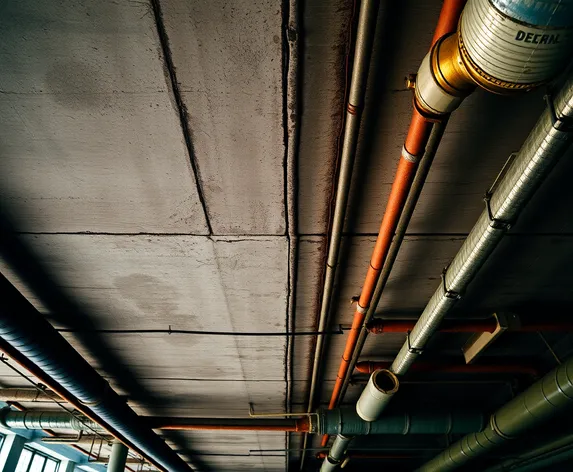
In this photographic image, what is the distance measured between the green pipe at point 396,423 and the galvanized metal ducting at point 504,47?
370cm

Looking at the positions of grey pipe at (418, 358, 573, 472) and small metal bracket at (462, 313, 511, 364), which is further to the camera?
small metal bracket at (462, 313, 511, 364)

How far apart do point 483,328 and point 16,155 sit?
126 inches

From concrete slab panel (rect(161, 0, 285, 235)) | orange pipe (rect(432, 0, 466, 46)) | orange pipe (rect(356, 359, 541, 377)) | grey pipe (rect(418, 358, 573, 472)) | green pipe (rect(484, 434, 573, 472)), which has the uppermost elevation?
concrete slab panel (rect(161, 0, 285, 235))

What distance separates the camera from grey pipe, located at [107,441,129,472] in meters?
5.09

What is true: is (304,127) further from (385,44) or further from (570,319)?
(570,319)

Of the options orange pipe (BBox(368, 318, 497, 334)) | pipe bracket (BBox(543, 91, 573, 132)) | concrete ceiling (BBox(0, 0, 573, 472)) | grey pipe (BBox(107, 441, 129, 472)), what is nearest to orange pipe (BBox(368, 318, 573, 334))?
orange pipe (BBox(368, 318, 497, 334))

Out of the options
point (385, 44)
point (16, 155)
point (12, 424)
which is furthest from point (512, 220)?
point (12, 424)

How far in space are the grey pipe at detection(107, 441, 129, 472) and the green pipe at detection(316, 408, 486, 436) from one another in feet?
10.4

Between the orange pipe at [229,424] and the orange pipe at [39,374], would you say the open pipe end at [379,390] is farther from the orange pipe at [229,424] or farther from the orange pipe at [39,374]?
the orange pipe at [39,374]

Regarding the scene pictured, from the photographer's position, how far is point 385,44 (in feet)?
4.64

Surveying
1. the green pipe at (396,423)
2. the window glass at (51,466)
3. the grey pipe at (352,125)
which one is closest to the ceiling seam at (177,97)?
the grey pipe at (352,125)

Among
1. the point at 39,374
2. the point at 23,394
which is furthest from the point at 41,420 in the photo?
the point at 39,374

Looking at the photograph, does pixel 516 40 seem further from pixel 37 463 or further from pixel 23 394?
pixel 37 463

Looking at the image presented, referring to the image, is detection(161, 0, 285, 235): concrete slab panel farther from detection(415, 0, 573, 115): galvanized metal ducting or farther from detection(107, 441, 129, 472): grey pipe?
detection(107, 441, 129, 472): grey pipe
